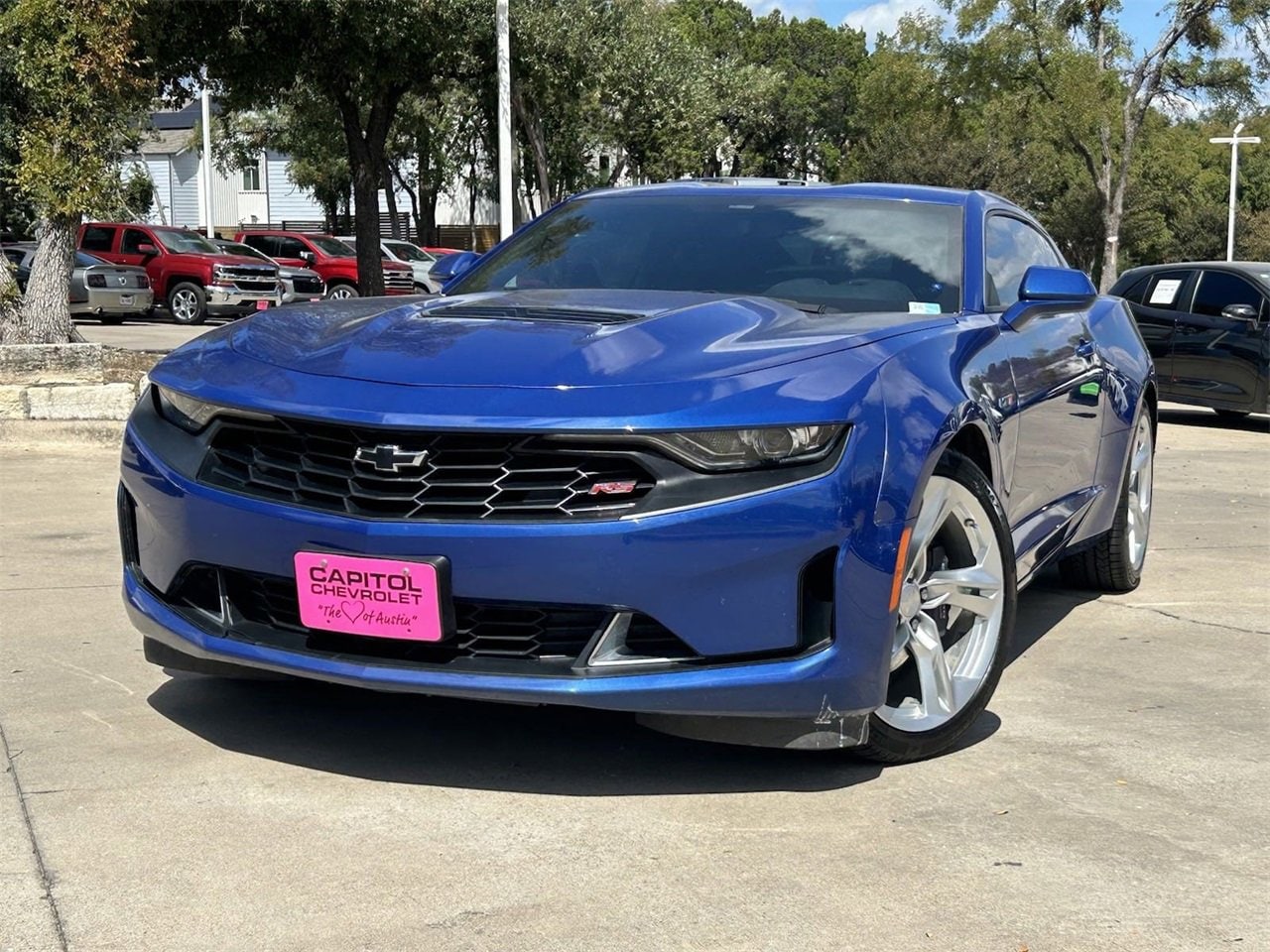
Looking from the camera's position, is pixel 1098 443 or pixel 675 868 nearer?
pixel 675 868

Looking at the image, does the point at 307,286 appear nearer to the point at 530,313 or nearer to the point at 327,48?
the point at 327,48

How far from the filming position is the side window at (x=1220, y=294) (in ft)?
46.4

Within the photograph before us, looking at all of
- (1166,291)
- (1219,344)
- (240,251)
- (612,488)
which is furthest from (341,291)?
(612,488)

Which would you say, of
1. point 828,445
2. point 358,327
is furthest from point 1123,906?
point 358,327

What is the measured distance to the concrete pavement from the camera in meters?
2.94

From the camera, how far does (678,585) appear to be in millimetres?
3338

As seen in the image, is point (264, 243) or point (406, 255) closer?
point (264, 243)

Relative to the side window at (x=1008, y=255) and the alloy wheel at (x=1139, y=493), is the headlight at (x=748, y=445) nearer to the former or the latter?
the side window at (x=1008, y=255)

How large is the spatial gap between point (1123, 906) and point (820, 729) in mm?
759

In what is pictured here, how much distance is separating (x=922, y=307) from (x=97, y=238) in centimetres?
2665

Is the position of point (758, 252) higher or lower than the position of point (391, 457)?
higher

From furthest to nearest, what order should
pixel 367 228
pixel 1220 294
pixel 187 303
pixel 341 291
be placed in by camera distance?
1. pixel 341 291
2. pixel 187 303
3. pixel 367 228
4. pixel 1220 294

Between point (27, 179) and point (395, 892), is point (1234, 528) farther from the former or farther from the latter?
point (27, 179)

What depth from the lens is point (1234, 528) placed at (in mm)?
8164
